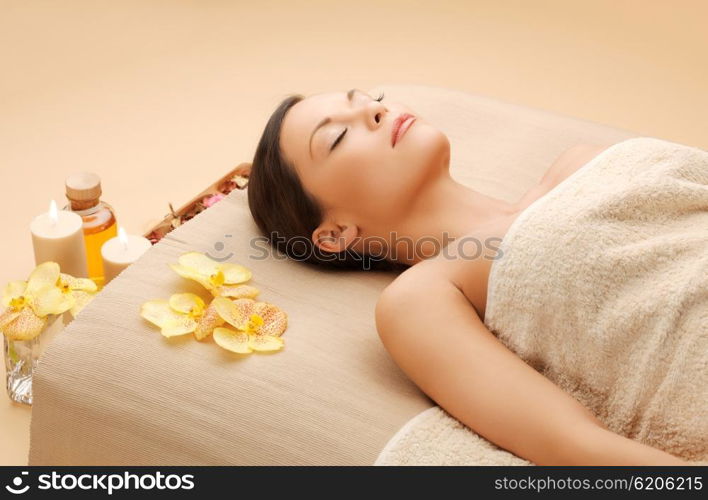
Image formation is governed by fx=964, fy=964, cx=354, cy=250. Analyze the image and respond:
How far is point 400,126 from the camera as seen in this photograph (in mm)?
1707

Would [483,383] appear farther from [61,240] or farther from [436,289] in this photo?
[61,240]

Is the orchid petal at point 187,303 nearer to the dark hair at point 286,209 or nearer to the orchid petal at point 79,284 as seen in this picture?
the dark hair at point 286,209

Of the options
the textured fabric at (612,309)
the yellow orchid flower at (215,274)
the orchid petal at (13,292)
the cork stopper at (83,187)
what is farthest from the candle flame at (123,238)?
the textured fabric at (612,309)

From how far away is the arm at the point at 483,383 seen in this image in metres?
1.35

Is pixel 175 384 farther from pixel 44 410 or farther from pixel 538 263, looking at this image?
pixel 538 263

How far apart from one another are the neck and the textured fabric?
158mm

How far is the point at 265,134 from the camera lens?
180 cm

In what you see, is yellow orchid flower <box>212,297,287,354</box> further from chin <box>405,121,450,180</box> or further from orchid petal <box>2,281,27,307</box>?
orchid petal <box>2,281,27,307</box>

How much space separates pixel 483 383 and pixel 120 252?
3.28 feet

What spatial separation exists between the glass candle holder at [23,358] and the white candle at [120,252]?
15 cm

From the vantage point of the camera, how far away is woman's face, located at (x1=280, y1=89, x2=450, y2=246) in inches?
66.4

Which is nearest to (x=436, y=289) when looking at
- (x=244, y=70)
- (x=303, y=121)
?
(x=303, y=121)
